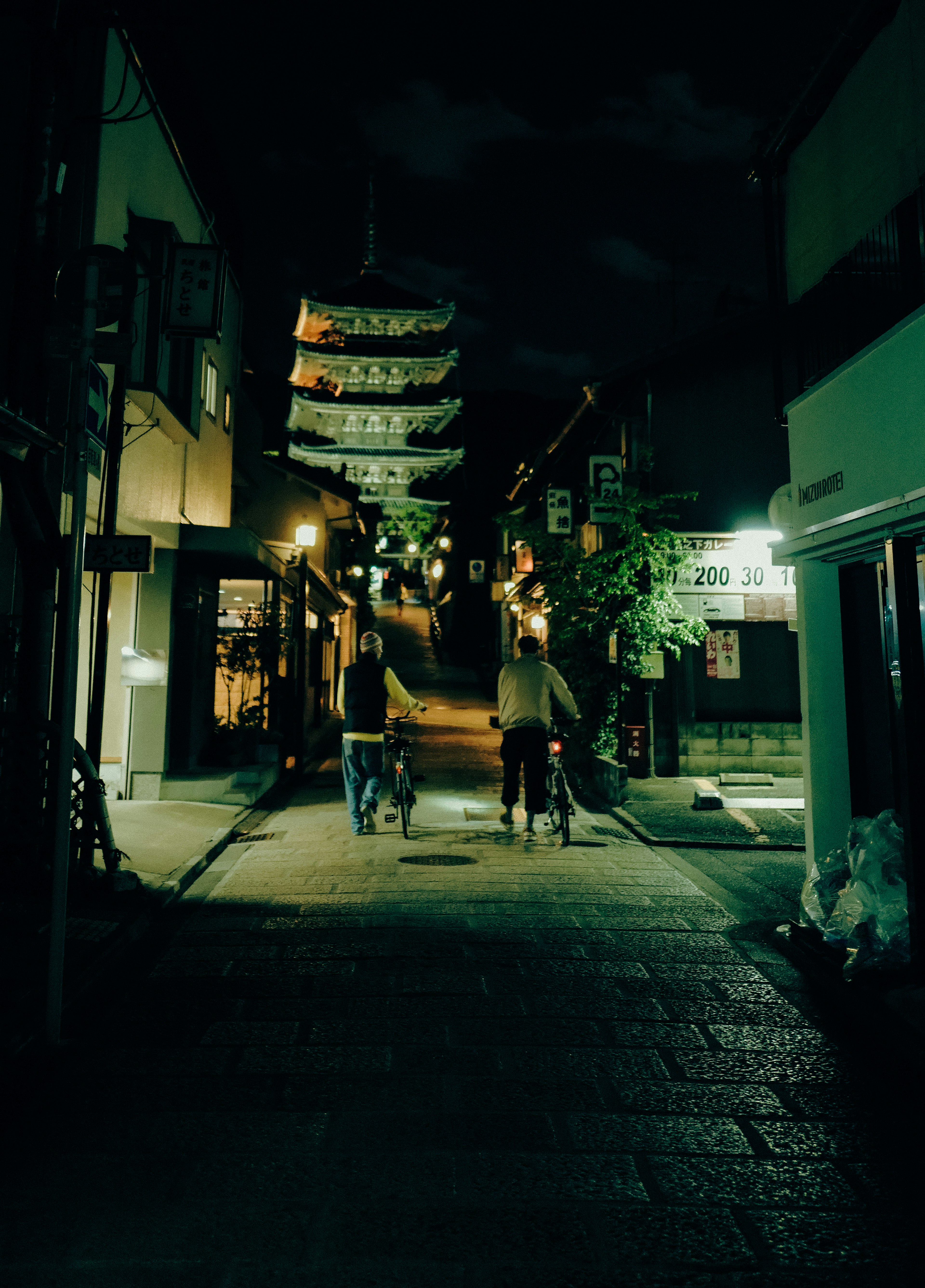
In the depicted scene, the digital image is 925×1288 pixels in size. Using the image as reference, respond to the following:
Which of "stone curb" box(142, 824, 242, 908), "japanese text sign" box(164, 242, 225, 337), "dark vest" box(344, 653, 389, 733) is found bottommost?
"stone curb" box(142, 824, 242, 908)

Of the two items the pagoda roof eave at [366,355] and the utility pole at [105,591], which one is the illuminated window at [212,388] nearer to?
the utility pole at [105,591]

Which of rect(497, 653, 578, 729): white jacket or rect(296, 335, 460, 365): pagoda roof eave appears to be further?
rect(296, 335, 460, 365): pagoda roof eave

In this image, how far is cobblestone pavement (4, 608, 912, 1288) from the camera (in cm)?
269

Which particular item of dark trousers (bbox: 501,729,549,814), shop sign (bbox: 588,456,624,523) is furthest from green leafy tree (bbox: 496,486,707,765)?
dark trousers (bbox: 501,729,549,814)

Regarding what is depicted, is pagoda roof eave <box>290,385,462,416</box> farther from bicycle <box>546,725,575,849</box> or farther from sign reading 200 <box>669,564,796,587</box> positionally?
bicycle <box>546,725,575,849</box>

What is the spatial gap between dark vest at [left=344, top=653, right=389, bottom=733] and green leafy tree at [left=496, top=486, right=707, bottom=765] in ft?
20.9

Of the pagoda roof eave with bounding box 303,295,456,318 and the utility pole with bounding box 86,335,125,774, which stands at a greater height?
the pagoda roof eave with bounding box 303,295,456,318

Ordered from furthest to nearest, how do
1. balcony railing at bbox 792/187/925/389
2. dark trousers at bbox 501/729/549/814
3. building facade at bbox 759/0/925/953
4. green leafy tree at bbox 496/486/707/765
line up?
green leafy tree at bbox 496/486/707/765 < dark trousers at bbox 501/729/549/814 < balcony railing at bbox 792/187/925/389 < building facade at bbox 759/0/925/953

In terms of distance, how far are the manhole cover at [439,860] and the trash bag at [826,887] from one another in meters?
3.46

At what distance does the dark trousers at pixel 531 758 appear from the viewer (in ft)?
32.5

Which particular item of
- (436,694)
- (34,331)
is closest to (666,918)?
(34,331)

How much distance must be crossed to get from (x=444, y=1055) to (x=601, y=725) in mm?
12299

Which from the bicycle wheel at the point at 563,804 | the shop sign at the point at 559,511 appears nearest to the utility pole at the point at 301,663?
the shop sign at the point at 559,511

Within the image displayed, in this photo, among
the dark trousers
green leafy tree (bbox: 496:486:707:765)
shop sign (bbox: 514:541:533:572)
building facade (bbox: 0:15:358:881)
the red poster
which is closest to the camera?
building facade (bbox: 0:15:358:881)
